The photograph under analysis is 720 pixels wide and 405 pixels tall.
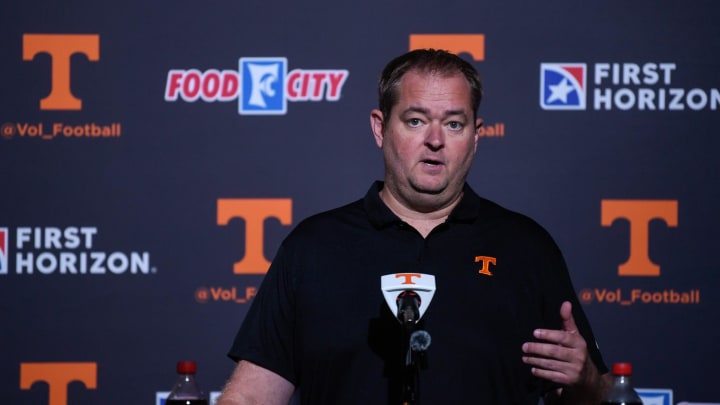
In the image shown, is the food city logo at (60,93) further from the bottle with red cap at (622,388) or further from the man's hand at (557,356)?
the man's hand at (557,356)

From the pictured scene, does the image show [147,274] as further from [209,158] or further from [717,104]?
[717,104]

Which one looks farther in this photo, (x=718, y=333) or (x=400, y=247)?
(x=718, y=333)

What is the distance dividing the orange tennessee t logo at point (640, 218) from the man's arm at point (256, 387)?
1.82 meters

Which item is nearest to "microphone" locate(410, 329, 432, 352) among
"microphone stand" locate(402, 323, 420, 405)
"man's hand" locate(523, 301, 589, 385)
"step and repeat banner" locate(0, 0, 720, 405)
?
"microphone stand" locate(402, 323, 420, 405)

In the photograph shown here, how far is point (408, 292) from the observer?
176 centimetres

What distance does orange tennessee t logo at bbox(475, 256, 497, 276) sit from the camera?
2.26 meters

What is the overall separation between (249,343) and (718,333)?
82.0 inches

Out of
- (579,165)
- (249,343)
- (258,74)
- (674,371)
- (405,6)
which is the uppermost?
(405,6)

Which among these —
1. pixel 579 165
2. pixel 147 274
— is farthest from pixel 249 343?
pixel 579 165

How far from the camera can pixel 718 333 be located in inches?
143

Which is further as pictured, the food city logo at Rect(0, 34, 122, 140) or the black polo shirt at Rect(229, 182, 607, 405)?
the food city logo at Rect(0, 34, 122, 140)

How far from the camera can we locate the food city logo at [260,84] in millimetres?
3701

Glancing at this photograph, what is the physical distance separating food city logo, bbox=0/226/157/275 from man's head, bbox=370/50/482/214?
1.59 meters

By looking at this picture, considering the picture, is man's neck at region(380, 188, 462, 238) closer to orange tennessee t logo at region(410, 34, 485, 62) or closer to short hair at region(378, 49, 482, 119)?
short hair at region(378, 49, 482, 119)
